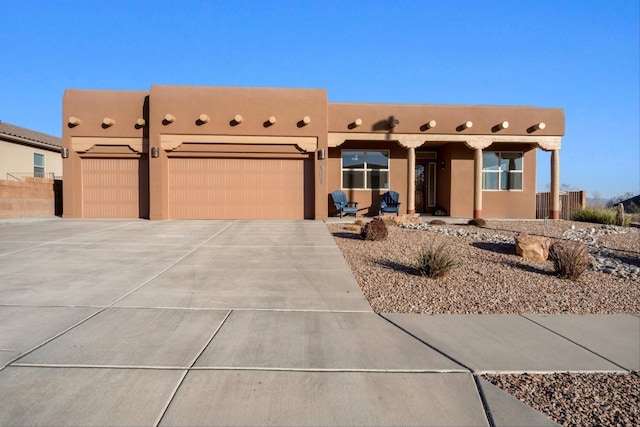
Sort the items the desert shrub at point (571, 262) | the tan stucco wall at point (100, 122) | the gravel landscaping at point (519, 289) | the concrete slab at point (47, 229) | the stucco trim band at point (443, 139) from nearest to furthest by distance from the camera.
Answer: the gravel landscaping at point (519, 289)
the desert shrub at point (571, 262)
the concrete slab at point (47, 229)
the tan stucco wall at point (100, 122)
the stucco trim band at point (443, 139)

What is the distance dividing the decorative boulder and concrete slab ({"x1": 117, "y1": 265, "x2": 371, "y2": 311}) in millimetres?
4269

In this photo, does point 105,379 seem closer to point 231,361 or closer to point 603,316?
point 231,361

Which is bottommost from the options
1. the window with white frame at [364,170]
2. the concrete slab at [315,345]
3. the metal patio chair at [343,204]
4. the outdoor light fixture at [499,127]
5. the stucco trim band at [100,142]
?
the concrete slab at [315,345]

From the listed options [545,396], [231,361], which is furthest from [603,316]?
[231,361]

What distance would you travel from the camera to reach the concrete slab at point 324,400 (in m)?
3.12

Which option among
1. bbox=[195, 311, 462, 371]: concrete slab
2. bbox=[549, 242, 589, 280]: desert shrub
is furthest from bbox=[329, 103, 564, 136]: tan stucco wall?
bbox=[195, 311, 462, 371]: concrete slab

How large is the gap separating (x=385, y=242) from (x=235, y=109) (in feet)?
28.3

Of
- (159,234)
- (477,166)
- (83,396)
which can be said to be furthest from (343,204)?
(83,396)

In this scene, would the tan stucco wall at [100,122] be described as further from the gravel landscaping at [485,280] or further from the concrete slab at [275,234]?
the gravel landscaping at [485,280]

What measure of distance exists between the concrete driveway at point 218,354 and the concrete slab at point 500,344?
0.22ft

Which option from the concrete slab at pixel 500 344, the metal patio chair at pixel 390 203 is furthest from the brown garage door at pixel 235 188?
the concrete slab at pixel 500 344

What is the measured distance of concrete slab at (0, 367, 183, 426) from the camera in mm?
3064

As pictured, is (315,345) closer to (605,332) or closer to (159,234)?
(605,332)

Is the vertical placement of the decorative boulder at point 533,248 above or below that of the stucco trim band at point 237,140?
below
